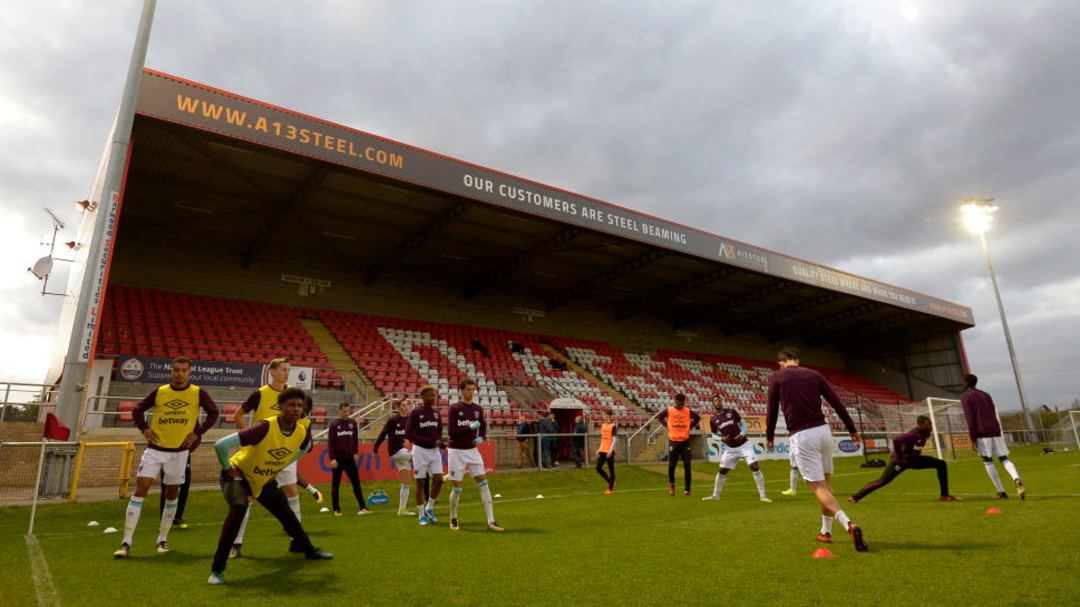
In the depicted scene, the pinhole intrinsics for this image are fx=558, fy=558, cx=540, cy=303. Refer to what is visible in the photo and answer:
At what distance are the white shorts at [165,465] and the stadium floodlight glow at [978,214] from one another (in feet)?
125

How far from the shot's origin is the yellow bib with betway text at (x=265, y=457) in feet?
15.3

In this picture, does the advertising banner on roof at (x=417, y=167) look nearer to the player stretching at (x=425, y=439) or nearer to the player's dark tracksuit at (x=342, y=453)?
the player's dark tracksuit at (x=342, y=453)

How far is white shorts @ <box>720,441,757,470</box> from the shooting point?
9.98 m

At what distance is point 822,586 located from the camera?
369 cm

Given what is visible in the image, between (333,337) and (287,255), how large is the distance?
4.69 m

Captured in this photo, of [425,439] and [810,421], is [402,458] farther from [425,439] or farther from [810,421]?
[810,421]

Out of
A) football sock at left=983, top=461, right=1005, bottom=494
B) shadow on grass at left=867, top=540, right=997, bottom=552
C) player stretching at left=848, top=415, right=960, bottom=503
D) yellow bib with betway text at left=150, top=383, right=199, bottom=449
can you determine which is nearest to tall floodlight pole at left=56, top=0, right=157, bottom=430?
yellow bib with betway text at left=150, top=383, right=199, bottom=449

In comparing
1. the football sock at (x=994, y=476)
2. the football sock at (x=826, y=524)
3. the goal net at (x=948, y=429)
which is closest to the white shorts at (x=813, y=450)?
the football sock at (x=826, y=524)

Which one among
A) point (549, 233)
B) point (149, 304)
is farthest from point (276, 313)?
point (549, 233)

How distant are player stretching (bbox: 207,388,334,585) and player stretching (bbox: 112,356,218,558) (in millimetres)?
1704

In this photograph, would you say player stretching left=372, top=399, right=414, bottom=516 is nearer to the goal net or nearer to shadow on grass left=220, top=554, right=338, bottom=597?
shadow on grass left=220, top=554, right=338, bottom=597

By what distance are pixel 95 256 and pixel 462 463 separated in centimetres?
740

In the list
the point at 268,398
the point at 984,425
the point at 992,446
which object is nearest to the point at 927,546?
the point at 992,446

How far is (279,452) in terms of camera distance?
487cm
